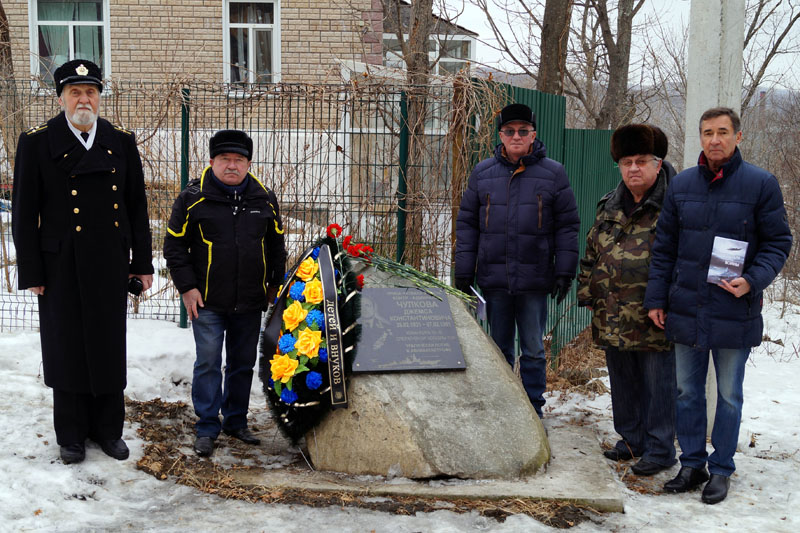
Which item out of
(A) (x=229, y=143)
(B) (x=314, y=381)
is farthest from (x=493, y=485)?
(A) (x=229, y=143)

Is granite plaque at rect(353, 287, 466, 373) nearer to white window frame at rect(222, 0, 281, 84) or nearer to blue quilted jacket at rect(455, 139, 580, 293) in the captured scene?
blue quilted jacket at rect(455, 139, 580, 293)

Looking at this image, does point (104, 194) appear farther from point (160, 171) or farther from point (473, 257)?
point (160, 171)

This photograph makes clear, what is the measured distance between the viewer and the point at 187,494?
4125 millimetres

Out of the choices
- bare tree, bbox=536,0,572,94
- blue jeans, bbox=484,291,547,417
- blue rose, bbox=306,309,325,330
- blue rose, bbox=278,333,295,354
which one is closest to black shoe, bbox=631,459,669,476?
blue jeans, bbox=484,291,547,417

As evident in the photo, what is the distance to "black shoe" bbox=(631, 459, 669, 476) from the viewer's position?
15.0 feet

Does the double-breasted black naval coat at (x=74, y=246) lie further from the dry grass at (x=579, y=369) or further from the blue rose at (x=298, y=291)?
the dry grass at (x=579, y=369)

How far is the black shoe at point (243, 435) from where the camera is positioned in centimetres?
501

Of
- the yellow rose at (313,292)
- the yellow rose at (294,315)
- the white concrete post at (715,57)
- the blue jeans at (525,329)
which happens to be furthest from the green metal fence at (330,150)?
the yellow rose at (294,315)

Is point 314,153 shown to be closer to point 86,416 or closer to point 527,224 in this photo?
point 527,224

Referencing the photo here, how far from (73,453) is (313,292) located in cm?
158

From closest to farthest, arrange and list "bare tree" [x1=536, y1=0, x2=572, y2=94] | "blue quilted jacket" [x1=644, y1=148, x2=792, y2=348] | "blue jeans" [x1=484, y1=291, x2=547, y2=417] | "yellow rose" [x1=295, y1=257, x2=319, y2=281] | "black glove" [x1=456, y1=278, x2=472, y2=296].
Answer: "blue quilted jacket" [x1=644, y1=148, x2=792, y2=348] → "yellow rose" [x1=295, y1=257, x2=319, y2=281] → "blue jeans" [x1=484, y1=291, x2=547, y2=417] → "black glove" [x1=456, y1=278, x2=472, y2=296] → "bare tree" [x1=536, y1=0, x2=572, y2=94]

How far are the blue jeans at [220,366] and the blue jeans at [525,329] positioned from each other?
1.57m

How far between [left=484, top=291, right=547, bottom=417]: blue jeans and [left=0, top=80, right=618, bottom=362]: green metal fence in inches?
52.2

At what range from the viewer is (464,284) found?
17.3 ft
